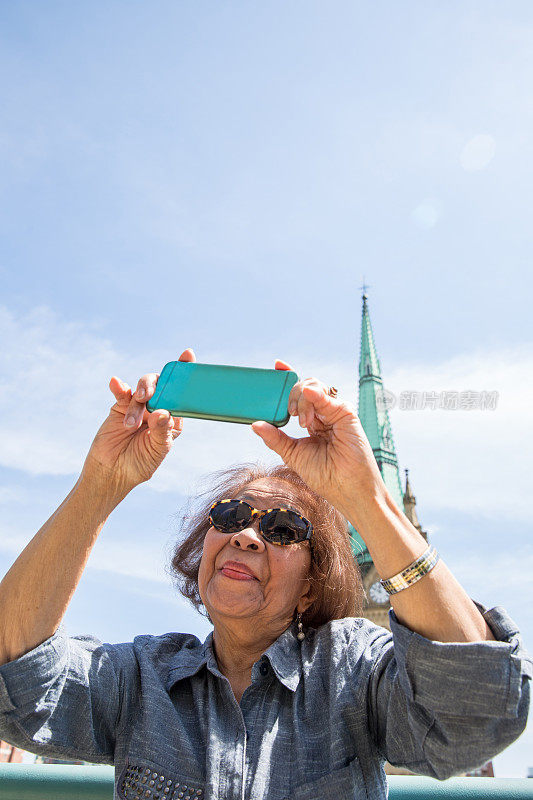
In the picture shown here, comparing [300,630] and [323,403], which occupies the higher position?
[323,403]

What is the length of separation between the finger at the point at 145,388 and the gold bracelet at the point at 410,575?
1.06 meters

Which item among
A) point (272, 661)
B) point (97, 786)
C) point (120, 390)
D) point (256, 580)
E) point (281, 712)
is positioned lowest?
point (97, 786)

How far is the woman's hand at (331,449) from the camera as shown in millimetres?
2281

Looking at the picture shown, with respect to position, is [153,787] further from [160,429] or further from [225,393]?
[225,393]

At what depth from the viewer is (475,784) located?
7.36 feet

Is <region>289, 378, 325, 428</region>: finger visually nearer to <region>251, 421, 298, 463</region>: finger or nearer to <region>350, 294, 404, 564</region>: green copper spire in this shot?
<region>251, 421, 298, 463</region>: finger

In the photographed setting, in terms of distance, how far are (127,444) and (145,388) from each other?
0.28m

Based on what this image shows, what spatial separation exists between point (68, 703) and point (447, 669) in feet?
4.34

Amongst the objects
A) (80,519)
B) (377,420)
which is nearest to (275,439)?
(80,519)

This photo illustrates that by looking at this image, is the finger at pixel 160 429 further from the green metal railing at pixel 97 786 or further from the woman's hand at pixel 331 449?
the green metal railing at pixel 97 786

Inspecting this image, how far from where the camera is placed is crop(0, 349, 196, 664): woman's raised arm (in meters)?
2.37

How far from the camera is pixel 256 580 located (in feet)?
9.02

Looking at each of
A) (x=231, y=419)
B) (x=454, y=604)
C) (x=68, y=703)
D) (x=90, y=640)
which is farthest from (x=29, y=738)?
(x=454, y=604)

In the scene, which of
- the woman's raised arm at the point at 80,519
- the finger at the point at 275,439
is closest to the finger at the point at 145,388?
the woman's raised arm at the point at 80,519
